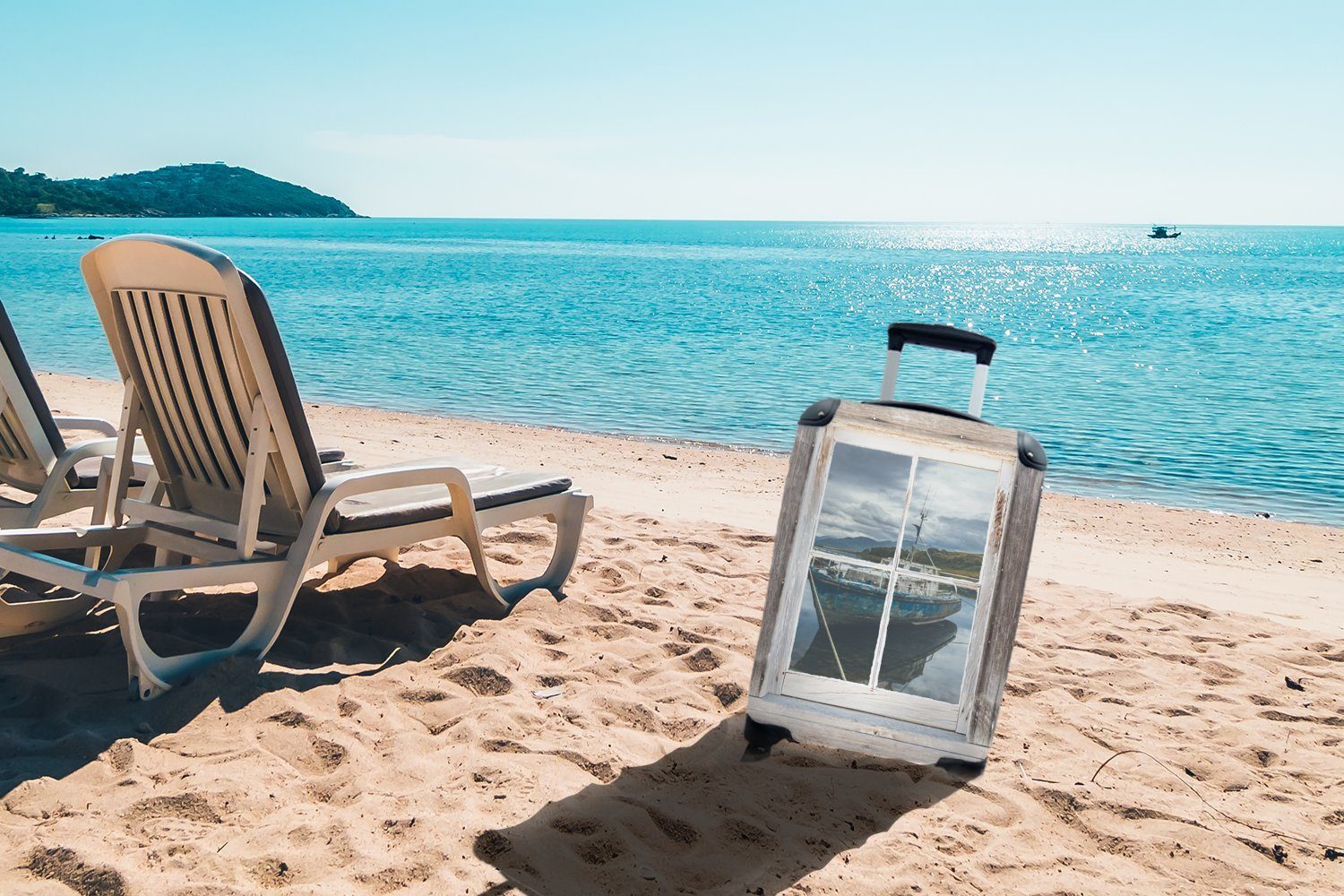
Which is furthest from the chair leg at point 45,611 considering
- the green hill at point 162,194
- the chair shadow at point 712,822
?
the green hill at point 162,194

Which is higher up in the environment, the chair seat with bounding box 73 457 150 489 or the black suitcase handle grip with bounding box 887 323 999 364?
the black suitcase handle grip with bounding box 887 323 999 364

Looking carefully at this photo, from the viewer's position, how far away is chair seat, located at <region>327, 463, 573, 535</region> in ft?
11.7

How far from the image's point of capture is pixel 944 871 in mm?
2414

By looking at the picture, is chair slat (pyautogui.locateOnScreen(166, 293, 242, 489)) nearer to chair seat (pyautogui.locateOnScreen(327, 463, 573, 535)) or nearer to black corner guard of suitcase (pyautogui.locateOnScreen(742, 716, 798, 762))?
chair seat (pyautogui.locateOnScreen(327, 463, 573, 535))

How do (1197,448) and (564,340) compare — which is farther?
(564,340)

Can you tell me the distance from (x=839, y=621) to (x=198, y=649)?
232cm

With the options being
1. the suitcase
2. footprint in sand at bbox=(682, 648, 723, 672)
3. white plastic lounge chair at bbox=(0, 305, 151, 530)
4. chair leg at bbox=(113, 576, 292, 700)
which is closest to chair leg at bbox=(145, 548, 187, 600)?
white plastic lounge chair at bbox=(0, 305, 151, 530)

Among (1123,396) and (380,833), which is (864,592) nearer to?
(380,833)

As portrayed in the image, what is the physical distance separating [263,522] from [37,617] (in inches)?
36.6

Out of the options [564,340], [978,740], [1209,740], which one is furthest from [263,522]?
[564,340]

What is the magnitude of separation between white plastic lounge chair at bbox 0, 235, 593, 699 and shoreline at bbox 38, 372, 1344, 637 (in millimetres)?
2595

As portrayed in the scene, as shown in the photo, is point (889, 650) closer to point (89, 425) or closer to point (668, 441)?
point (89, 425)

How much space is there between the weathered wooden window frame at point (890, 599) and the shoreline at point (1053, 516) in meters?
2.57

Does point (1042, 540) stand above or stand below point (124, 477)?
below
